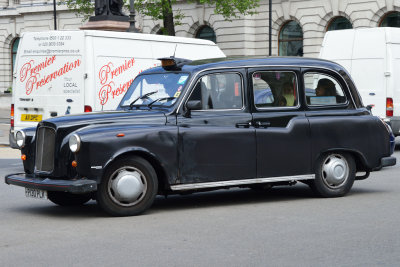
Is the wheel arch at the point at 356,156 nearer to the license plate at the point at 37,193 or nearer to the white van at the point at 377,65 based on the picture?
the license plate at the point at 37,193

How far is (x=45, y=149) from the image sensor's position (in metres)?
9.37

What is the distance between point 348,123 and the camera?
10.7m

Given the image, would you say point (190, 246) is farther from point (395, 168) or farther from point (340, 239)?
point (395, 168)

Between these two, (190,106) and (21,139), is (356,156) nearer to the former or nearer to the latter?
(190,106)

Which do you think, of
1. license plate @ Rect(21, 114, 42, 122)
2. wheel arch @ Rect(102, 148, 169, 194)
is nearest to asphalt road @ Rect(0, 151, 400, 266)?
wheel arch @ Rect(102, 148, 169, 194)

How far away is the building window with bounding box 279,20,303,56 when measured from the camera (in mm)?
41062

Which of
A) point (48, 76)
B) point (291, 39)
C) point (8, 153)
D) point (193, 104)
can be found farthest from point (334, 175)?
point (291, 39)

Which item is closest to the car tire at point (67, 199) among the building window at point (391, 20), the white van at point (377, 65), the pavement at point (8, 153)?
the pavement at point (8, 153)

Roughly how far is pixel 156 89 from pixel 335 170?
7.96ft

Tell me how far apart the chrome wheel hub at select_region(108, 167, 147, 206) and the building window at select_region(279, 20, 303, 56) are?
32.6 m

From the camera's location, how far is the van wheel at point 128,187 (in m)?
9.03

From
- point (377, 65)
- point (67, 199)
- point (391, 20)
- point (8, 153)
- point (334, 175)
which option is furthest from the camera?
point (391, 20)

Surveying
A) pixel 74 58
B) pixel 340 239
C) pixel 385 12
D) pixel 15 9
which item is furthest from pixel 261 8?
pixel 340 239

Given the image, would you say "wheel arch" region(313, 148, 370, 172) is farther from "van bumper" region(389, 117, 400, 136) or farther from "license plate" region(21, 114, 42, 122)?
"van bumper" region(389, 117, 400, 136)
